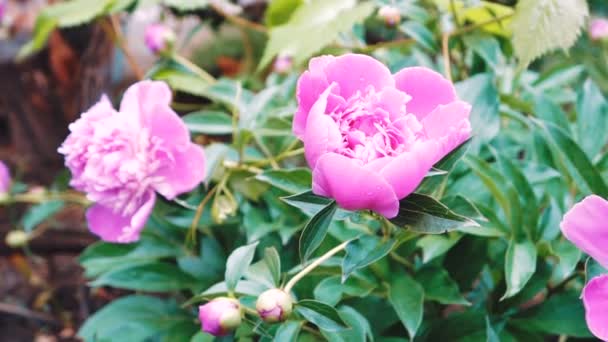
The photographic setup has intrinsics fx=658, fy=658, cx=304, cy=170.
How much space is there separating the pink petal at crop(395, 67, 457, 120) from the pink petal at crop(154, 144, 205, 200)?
0.25 m

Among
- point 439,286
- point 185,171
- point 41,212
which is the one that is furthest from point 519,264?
point 41,212

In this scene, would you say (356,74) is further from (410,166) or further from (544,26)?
(544,26)

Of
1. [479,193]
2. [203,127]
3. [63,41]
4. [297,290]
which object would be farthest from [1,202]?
[63,41]

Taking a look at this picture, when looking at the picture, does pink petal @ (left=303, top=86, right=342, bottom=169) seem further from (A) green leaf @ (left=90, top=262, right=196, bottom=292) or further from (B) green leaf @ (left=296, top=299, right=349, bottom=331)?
(A) green leaf @ (left=90, top=262, right=196, bottom=292)

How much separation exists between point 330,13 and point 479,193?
307mm

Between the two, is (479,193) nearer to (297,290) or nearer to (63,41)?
(297,290)

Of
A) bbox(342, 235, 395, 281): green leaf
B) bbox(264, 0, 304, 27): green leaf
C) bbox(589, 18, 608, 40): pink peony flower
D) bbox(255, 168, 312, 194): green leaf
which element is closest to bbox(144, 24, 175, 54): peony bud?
bbox(264, 0, 304, 27): green leaf

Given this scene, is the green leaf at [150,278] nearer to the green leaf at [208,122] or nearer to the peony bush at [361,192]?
the peony bush at [361,192]

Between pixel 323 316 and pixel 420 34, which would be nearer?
pixel 323 316

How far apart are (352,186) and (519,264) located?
237 mm

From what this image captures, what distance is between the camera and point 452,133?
45cm

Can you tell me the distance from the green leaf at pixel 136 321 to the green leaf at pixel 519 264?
392 millimetres

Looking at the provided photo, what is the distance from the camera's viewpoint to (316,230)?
0.50m

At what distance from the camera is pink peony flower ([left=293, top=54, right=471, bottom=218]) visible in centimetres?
44
